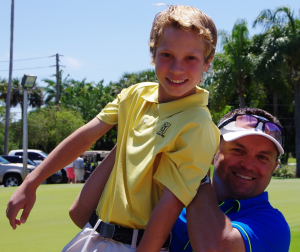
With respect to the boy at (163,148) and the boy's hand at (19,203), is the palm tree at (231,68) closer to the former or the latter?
the boy at (163,148)

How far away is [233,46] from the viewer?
71.4 feet

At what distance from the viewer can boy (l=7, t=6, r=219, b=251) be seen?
5.51 ft

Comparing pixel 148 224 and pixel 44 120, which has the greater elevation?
pixel 148 224

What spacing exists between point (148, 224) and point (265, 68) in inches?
776

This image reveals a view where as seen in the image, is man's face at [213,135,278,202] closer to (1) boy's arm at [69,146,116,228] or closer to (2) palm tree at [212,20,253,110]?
(1) boy's arm at [69,146,116,228]

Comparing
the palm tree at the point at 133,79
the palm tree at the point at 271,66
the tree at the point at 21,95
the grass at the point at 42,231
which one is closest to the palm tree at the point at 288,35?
Answer: the palm tree at the point at 271,66

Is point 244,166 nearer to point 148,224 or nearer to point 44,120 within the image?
point 148,224

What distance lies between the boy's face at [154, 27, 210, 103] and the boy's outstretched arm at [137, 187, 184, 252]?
520 mm

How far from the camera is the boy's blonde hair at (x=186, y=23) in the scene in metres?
1.84

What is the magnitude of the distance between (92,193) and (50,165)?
267mm

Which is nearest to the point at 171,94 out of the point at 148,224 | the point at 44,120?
the point at 148,224

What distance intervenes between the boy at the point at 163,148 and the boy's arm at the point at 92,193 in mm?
124

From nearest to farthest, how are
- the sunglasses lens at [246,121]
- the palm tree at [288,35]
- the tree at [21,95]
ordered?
the sunglasses lens at [246,121]
the palm tree at [288,35]
the tree at [21,95]

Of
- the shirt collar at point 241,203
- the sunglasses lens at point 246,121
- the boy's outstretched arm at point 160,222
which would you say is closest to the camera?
the boy's outstretched arm at point 160,222
